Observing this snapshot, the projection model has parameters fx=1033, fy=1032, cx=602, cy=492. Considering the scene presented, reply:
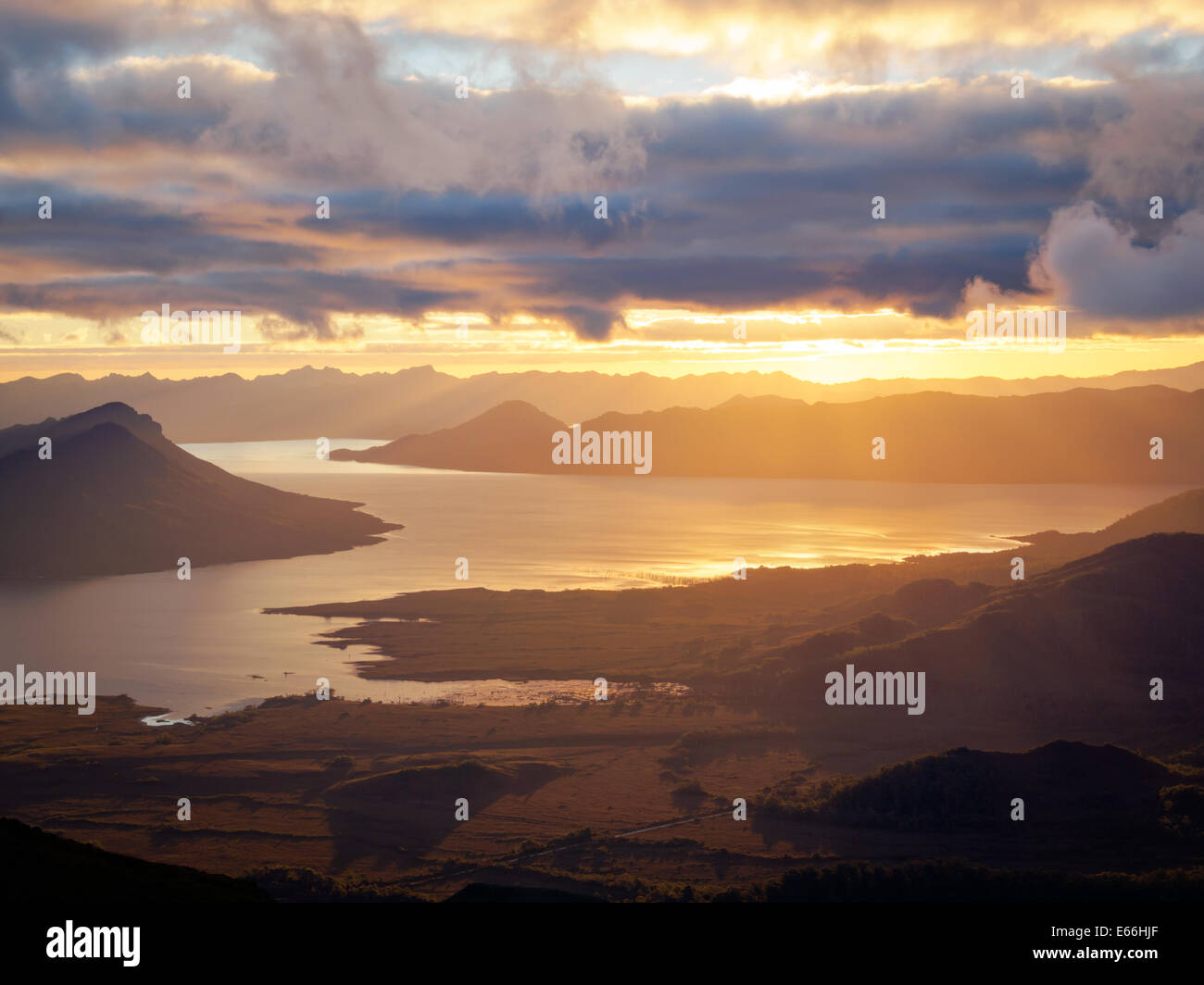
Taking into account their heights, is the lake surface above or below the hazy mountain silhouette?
below

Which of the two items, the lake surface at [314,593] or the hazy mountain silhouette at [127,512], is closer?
the lake surface at [314,593]

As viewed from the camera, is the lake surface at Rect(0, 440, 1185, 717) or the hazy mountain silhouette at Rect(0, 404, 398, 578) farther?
the hazy mountain silhouette at Rect(0, 404, 398, 578)

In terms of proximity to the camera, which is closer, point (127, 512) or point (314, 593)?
point (314, 593)

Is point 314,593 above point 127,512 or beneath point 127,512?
beneath

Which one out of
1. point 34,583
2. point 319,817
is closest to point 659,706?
point 319,817

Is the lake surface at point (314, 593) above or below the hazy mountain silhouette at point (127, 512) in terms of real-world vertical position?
below

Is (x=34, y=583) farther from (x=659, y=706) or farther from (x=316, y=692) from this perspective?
(x=659, y=706)
